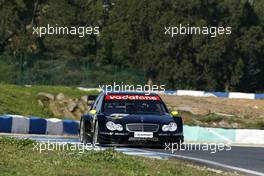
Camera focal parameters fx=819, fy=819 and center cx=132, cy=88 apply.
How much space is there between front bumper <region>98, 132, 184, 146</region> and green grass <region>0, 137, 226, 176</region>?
4021 millimetres

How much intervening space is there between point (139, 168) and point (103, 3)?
65003 millimetres

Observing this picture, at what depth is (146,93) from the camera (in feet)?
63.7

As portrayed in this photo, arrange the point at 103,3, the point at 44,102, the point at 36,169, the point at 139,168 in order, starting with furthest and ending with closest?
the point at 103,3
the point at 44,102
the point at 139,168
the point at 36,169

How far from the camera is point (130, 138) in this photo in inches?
694

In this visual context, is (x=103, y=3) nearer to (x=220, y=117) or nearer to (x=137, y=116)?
(x=220, y=117)

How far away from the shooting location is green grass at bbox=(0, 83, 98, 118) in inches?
1607

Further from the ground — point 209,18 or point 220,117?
point 209,18

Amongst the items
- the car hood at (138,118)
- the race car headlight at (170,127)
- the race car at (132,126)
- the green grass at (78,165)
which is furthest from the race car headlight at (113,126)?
the green grass at (78,165)

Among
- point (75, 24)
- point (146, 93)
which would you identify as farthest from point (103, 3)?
point (146, 93)

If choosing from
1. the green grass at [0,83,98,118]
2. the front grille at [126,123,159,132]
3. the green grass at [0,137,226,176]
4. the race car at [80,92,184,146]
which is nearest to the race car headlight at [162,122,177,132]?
the race car at [80,92,184,146]

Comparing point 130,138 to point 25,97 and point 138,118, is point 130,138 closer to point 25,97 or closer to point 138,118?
point 138,118

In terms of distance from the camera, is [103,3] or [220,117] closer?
[220,117]

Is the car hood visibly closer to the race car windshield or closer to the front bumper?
the front bumper

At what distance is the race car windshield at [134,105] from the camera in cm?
1848
